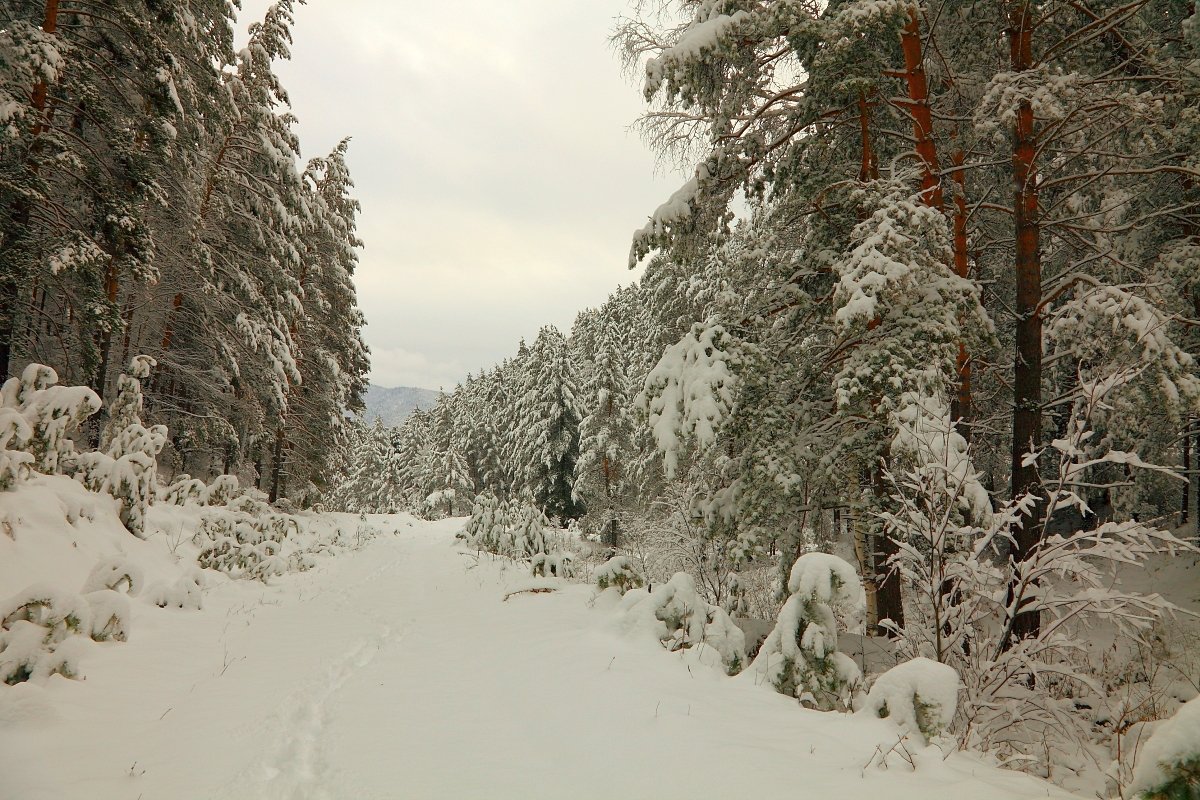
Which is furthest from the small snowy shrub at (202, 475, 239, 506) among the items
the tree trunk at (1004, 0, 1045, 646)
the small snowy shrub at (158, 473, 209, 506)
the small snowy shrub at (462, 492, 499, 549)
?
the tree trunk at (1004, 0, 1045, 646)

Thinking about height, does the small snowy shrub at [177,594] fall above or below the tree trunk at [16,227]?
below

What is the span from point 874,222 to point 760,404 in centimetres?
239

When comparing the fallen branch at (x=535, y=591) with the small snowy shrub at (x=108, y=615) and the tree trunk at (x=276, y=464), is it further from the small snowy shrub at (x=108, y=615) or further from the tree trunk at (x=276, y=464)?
the tree trunk at (x=276, y=464)

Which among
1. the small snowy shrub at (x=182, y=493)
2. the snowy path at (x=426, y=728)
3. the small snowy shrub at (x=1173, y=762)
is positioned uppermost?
the small snowy shrub at (x=1173, y=762)

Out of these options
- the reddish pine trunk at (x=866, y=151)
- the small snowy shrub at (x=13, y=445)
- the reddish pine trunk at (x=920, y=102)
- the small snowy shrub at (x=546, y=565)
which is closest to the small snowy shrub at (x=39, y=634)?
the small snowy shrub at (x=13, y=445)

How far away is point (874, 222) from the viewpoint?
20.1 ft

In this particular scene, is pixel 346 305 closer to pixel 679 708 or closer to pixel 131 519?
pixel 131 519

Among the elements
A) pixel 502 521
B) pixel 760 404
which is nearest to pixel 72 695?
pixel 760 404

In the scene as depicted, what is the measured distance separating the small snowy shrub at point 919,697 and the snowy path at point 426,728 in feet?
0.42

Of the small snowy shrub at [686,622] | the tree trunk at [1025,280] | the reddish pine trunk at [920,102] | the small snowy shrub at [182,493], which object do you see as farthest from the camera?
the small snowy shrub at [182,493]

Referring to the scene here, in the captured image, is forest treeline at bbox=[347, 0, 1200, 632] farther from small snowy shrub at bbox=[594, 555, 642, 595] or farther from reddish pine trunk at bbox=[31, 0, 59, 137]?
reddish pine trunk at bbox=[31, 0, 59, 137]

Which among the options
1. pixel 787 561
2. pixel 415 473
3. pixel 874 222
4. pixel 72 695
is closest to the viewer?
pixel 72 695

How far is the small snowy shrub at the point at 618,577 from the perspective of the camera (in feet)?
24.7

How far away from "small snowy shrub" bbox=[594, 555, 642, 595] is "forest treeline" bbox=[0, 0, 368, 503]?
27.7 feet
